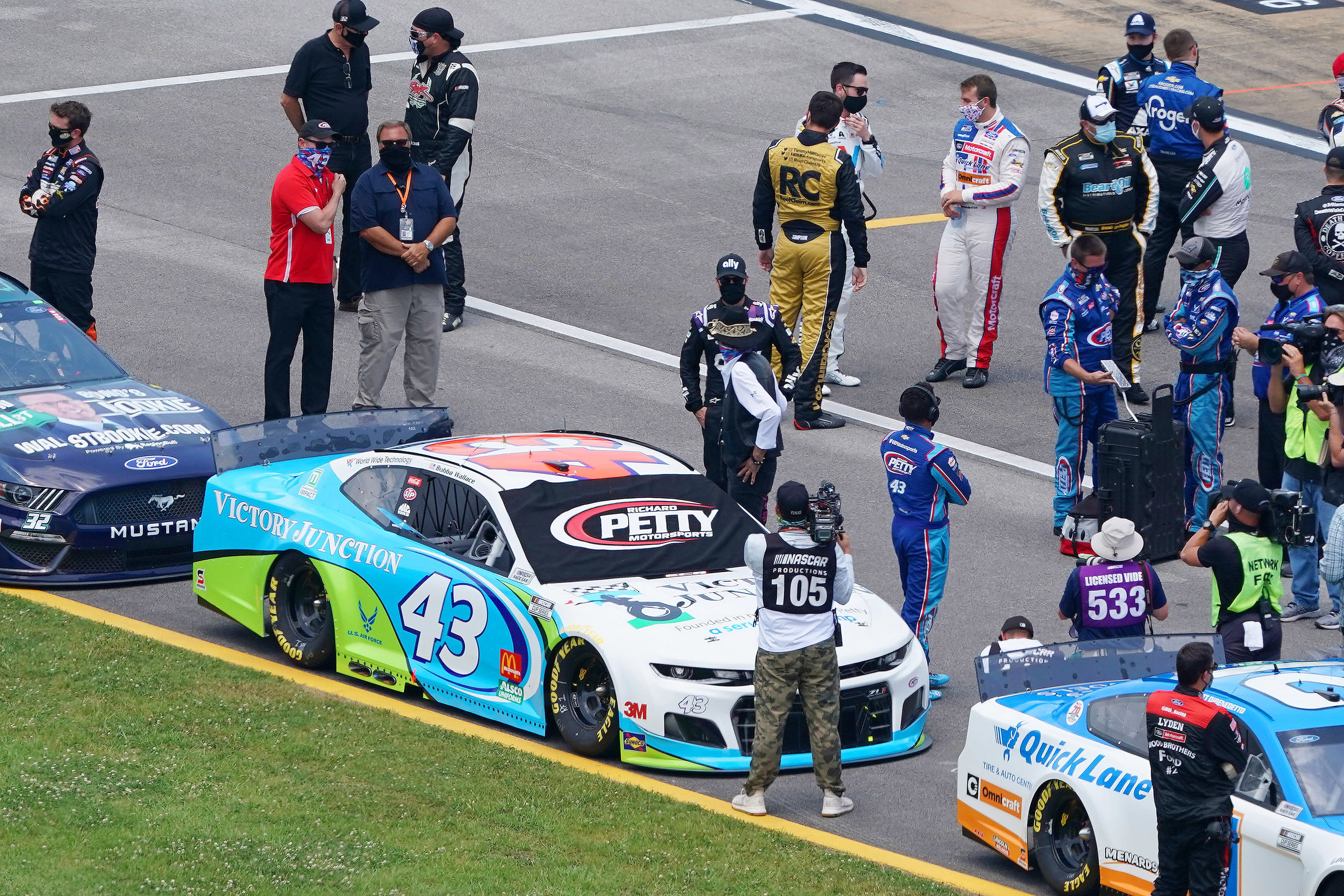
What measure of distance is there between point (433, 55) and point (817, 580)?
29.2 ft

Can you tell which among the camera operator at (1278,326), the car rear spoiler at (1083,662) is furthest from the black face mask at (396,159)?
the car rear spoiler at (1083,662)

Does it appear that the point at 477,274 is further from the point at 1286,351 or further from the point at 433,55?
the point at 1286,351

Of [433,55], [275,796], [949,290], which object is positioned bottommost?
[275,796]

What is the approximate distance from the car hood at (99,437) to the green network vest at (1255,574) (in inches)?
251

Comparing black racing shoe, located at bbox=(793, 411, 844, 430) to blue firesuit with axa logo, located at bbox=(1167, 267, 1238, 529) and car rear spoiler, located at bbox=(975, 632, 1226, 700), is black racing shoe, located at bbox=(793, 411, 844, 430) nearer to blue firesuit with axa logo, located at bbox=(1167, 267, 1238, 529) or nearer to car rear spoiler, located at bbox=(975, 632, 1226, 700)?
blue firesuit with axa logo, located at bbox=(1167, 267, 1238, 529)

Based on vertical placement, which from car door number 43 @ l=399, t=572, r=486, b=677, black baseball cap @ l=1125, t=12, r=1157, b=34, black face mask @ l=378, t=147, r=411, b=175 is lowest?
car door number 43 @ l=399, t=572, r=486, b=677

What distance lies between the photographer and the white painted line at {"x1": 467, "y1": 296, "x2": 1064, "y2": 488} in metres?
15.4

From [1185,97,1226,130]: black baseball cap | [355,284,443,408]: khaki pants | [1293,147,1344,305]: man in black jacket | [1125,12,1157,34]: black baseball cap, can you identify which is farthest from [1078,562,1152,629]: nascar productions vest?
[1125,12,1157,34]: black baseball cap

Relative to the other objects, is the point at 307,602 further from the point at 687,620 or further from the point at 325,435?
the point at 687,620

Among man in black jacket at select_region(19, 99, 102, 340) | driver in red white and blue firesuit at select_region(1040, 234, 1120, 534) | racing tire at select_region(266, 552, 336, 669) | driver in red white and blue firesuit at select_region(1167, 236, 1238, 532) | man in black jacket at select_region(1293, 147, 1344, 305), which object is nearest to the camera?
racing tire at select_region(266, 552, 336, 669)

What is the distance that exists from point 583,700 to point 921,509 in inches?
91.0

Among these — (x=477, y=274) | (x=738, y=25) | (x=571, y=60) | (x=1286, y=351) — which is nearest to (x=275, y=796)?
(x=1286, y=351)

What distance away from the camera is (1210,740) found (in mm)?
7945

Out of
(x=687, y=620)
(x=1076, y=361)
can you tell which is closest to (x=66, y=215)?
(x=687, y=620)
